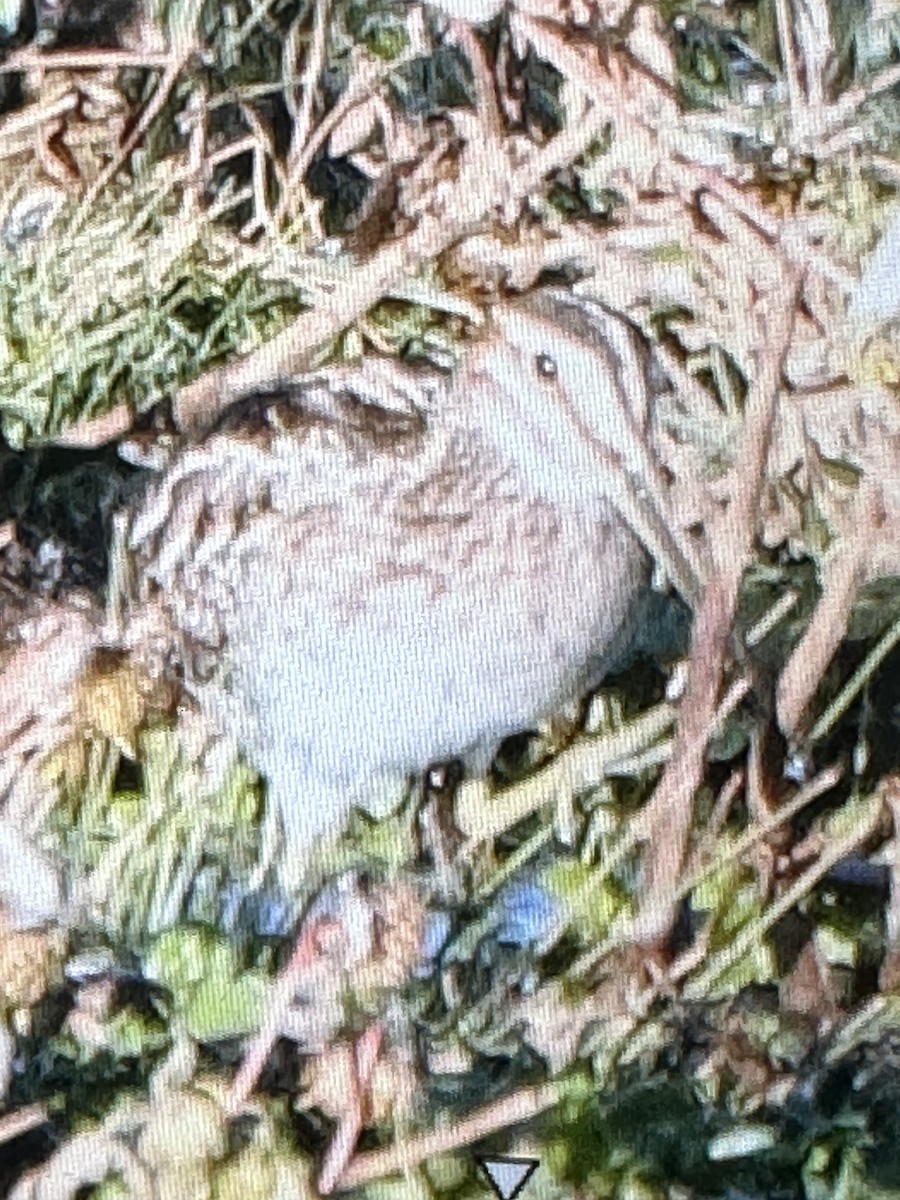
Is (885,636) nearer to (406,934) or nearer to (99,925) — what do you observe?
(406,934)

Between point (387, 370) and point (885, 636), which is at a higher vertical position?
point (387, 370)

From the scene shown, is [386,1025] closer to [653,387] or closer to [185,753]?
[185,753]

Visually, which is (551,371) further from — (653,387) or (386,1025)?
(386,1025)

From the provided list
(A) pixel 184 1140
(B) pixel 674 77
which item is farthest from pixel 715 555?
(A) pixel 184 1140

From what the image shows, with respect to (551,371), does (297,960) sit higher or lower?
lower

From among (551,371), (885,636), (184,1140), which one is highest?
(551,371)
